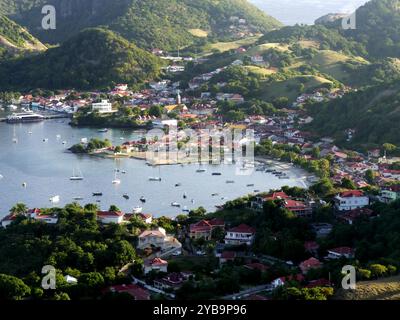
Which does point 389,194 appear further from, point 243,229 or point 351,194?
point 243,229

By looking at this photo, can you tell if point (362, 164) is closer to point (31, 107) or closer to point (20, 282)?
point (20, 282)

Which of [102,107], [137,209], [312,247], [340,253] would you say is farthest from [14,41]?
[340,253]

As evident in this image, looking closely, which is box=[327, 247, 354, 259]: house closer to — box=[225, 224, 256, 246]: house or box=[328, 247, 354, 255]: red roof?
box=[328, 247, 354, 255]: red roof

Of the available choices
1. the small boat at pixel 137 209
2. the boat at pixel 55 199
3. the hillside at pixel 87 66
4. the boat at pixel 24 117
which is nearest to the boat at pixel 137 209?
the small boat at pixel 137 209

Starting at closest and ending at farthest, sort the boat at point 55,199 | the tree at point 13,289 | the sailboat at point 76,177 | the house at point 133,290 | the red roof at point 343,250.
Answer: the tree at point 13,289, the house at point 133,290, the red roof at point 343,250, the boat at point 55,199, the sailboat at point 76,177

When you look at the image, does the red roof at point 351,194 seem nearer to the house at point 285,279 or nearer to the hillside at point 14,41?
the house at point 285,279

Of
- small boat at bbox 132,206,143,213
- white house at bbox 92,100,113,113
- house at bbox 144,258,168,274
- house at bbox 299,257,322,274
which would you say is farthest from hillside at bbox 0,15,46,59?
house at bbox 299,257,322,274

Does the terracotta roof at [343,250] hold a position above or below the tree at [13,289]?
above
